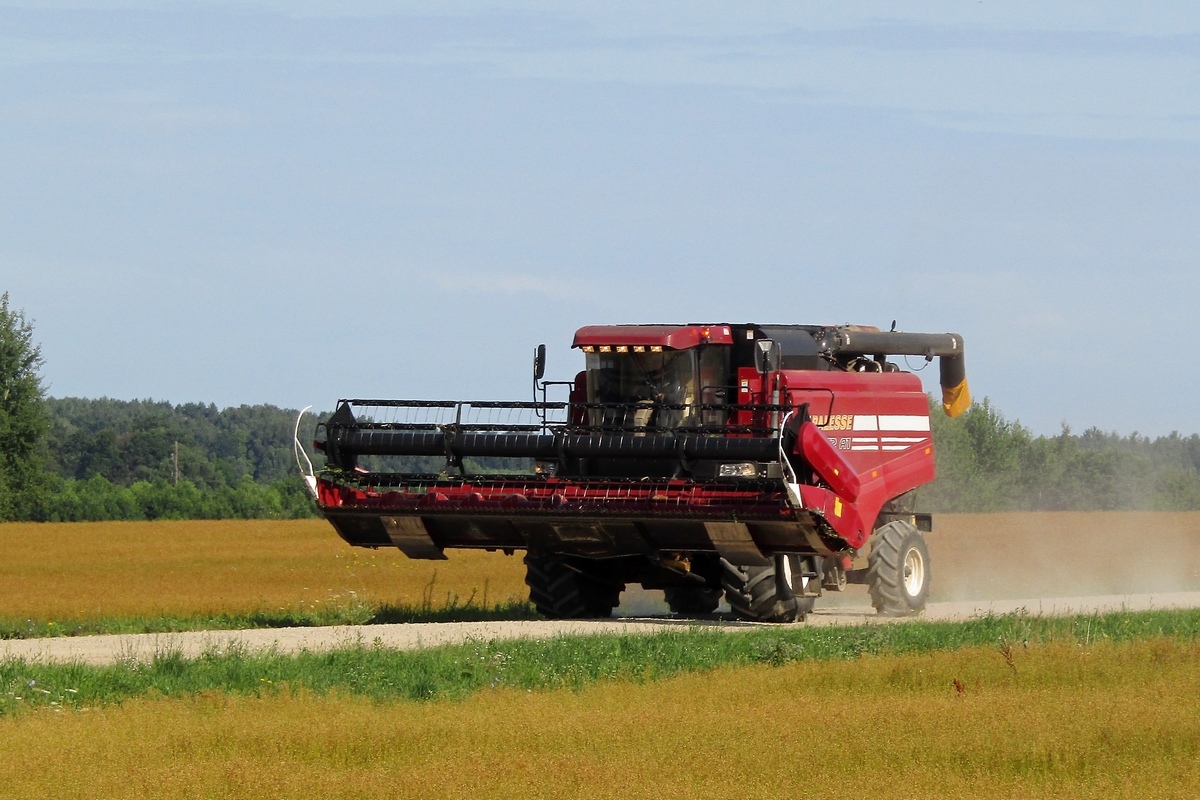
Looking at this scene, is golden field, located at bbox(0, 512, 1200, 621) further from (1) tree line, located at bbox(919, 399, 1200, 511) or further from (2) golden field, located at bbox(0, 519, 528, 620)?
(1) tree line, located at bbox(919, 399, 1200, 511)

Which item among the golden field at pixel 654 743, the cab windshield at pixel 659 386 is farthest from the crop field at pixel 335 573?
the golden field at pixel 654 743

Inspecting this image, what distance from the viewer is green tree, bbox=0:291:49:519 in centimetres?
6712

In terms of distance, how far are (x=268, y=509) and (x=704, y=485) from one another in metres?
63.3

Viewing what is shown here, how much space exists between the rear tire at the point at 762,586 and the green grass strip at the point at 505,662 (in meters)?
1.37

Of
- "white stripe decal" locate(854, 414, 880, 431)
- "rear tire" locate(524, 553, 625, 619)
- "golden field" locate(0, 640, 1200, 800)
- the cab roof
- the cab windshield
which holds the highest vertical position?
the cab roof

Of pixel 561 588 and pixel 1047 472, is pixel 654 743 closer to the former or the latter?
pixel 561 588

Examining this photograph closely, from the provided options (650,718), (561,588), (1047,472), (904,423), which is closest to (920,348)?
(904,423)

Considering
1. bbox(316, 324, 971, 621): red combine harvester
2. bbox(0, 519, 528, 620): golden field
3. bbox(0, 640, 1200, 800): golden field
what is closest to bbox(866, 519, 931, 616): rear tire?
bbox(316, 324, 971, 621): red combine harvester

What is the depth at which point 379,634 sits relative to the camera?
18.9 meters

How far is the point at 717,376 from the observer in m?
21.0

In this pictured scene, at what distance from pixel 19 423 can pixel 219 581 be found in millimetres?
36762

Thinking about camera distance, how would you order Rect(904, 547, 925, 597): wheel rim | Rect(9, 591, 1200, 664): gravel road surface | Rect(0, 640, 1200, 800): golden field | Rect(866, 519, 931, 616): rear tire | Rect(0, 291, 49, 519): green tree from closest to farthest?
Rect(0, 640, 1200, 800): golden field → Rect(9, 591, 1200, 664): gravel road surface → Rect(866, 519, 931, 616): rear tire → Rect(904, 547, 925, 597): wheel rim → Rect(0, 291, 49, 519): green tree

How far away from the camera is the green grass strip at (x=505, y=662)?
44.4 ft

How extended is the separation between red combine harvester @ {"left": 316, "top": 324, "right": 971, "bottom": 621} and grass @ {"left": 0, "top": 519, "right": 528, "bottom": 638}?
6.30 ft
